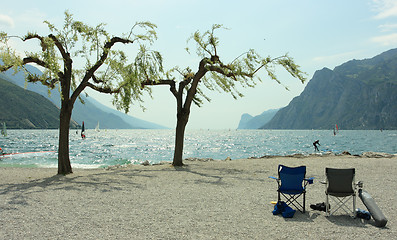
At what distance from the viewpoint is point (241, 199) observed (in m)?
7.96

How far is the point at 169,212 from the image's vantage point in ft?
21.8

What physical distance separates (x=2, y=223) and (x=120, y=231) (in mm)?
2537

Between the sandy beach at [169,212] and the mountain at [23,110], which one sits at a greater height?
the mountain at [23,110]

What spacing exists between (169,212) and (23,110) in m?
161

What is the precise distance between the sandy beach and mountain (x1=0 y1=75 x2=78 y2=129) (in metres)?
148

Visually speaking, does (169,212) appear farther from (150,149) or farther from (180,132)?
(150,149)

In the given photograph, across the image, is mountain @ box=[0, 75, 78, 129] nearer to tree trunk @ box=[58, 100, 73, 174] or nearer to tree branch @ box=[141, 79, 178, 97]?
tree branch @ box=[141, 79, 178, 97]

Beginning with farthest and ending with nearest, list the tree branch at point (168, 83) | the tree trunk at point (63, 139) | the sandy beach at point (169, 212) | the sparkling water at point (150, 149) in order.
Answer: the sparkling water at point (150, 149) < the tree branch at point (168, 83) < the tree trunk at point (63, 139) < the sandy beach at point (169, 212)

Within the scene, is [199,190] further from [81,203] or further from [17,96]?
[17,96]

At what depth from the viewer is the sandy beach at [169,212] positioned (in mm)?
5246

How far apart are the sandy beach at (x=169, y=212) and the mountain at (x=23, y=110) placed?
148 m

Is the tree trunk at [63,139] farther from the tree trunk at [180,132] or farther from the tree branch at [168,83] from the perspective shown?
the tree trunk at [180,132]

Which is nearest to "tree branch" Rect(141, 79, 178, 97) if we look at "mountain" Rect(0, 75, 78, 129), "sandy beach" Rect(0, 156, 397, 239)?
"sandy beach" Rect(0, 156, 397, 239)

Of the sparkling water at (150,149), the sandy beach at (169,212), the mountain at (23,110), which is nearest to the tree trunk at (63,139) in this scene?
the sandy beach at (169,212)
